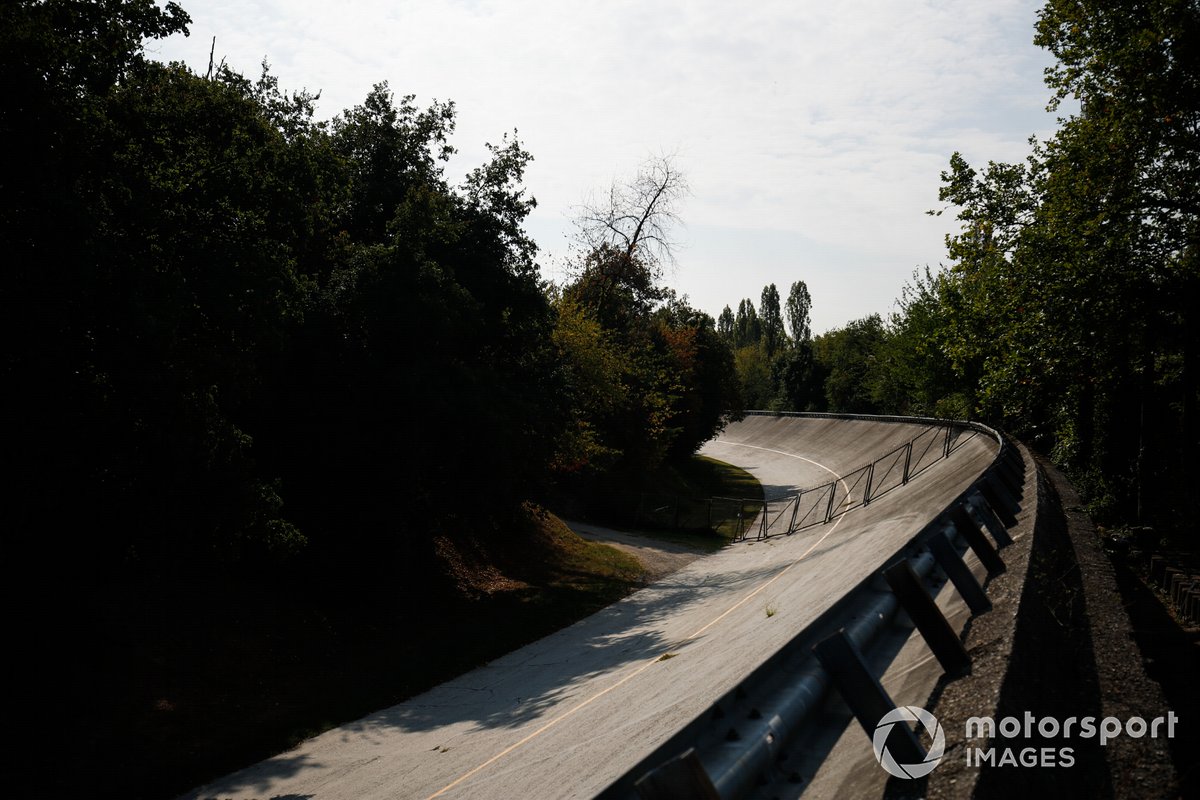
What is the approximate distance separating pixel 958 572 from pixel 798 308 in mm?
164768

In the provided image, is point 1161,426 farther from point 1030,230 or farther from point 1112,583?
point 1112,583

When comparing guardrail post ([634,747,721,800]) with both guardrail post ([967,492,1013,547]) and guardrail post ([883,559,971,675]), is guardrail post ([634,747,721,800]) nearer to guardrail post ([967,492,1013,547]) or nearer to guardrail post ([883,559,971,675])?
guardrail post ([883,559,971,675])

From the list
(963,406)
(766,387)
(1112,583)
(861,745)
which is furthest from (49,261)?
(766,387)

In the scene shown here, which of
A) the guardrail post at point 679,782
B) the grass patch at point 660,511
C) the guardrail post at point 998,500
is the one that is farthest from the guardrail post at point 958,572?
the grass patch at point 660,511


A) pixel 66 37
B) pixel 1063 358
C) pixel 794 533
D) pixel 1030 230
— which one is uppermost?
pixel 66 37

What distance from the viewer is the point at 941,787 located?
278 centimetres

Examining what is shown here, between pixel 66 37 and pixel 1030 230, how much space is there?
59.3ft

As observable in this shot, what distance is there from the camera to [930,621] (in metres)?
3.96

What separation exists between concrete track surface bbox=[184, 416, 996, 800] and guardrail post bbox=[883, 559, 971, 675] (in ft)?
2.77

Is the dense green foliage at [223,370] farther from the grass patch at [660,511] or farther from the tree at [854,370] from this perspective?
the tree at [854,370]

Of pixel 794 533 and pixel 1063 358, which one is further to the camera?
pixel 794 533

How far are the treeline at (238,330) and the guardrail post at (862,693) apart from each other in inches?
374

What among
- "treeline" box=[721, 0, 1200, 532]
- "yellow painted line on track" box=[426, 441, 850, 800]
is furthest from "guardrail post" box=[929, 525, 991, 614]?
"treeline" box=[721, 0, 1200, 532]

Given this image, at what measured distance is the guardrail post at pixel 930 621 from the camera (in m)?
3.96
